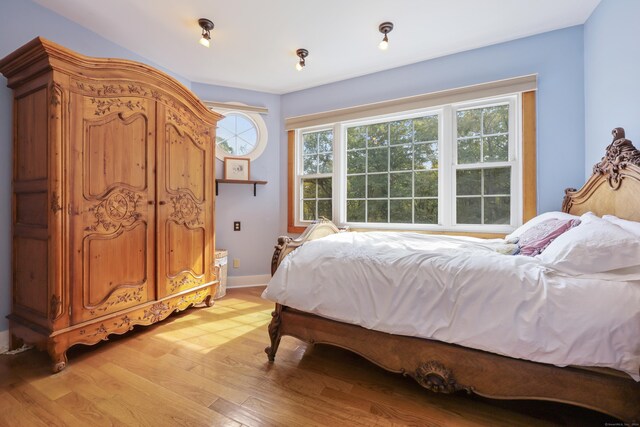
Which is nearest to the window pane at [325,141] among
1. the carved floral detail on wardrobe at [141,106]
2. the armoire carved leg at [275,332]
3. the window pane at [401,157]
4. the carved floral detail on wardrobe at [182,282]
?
the window pane at [401,157]

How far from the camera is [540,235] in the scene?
1663 mm

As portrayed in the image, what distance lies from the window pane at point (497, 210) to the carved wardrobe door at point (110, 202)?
9.86ft

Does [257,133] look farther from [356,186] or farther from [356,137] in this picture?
[356,186]

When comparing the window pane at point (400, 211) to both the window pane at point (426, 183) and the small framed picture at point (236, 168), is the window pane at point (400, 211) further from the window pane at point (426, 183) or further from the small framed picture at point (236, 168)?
the small framed picture at point (236, 168)

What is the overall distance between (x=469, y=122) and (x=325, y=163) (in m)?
1.64

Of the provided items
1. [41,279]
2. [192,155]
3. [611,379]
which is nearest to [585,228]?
[611,379]

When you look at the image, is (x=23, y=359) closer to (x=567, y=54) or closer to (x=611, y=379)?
(x=611, y=379)

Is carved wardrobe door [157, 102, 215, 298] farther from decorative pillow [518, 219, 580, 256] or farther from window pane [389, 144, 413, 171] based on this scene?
decorative pillow [518, 219, 580, 256]

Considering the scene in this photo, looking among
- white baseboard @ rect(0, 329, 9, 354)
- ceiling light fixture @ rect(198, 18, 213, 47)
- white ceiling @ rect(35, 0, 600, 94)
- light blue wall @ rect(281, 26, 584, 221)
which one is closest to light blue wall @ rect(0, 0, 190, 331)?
white baseboard @ rect(0, 329, 9, 354)

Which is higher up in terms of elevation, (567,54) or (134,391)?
(567,54)

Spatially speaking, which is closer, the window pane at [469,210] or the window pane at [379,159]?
the window pane at [469,210]

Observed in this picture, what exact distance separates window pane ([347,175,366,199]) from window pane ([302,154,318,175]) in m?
0.49

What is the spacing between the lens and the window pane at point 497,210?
259 cm

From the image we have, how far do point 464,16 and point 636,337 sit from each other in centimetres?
239
